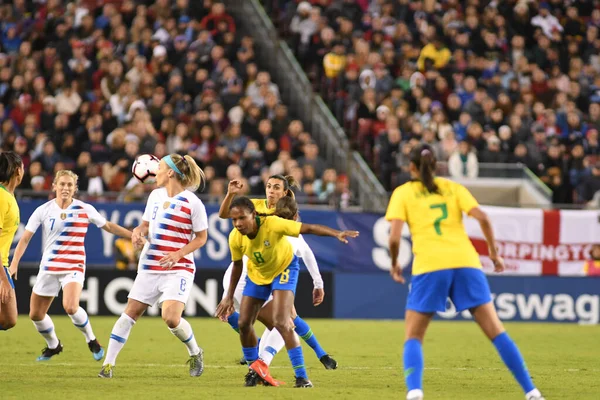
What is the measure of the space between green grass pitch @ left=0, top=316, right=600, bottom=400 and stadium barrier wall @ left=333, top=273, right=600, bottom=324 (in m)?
1.35

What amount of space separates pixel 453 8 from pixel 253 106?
691cm

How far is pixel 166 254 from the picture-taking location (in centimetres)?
1105

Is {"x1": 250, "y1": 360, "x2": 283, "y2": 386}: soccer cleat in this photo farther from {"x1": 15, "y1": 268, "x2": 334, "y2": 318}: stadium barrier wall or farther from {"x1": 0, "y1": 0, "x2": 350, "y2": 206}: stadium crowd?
{"x1": 0, "y1": 0, "x2": 350, "y2": 206}: stadium crowd

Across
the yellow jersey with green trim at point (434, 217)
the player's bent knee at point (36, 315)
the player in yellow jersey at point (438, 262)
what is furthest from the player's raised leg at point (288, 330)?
the player's bent knee at point (36, 315)

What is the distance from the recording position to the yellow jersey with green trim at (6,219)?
35.0 ft

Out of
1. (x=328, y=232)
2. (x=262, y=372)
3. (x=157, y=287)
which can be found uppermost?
(x=328, y=232)

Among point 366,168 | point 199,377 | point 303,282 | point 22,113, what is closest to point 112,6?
point 22,113

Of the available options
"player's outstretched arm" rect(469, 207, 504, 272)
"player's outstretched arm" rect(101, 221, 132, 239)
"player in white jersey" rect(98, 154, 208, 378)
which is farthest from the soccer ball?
"player's outstretched arm" rect(469, 207, 504, 272)

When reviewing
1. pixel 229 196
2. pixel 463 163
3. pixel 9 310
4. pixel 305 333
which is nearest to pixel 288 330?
pixel 229 196

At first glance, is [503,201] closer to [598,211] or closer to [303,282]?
[598,211]

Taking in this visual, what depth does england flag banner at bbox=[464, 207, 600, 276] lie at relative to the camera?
797 inches

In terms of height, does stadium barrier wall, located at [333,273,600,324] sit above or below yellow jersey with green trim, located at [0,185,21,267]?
below

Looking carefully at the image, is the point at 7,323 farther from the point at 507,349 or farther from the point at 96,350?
the point at 507,349

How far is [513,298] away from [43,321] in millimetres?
10313
